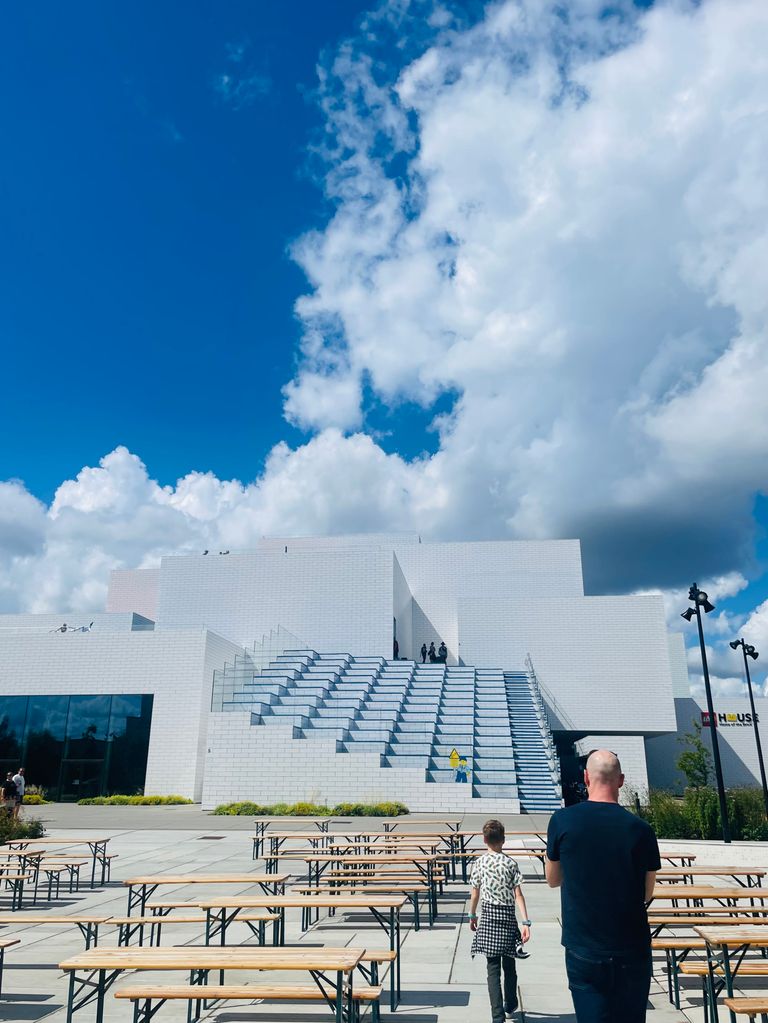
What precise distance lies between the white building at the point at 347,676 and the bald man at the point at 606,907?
2146 cm

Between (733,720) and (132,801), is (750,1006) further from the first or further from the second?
(733,720)

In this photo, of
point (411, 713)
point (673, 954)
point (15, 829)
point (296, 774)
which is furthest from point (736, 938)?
point (411, 713)

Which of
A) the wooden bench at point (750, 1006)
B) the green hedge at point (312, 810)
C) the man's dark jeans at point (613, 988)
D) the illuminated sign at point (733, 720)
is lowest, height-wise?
the wooden bench at point (750, 1006)

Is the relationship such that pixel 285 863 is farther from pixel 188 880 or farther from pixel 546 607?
pixel 546 607

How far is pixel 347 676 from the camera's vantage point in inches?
1332

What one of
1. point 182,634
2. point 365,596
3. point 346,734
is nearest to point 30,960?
point 346,734

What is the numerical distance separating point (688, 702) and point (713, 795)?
86.2 feet

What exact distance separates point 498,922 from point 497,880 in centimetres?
28

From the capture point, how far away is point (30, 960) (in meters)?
7.69

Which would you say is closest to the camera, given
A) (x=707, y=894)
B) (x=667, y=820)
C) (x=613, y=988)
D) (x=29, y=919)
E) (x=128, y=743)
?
(x=613, y=988)

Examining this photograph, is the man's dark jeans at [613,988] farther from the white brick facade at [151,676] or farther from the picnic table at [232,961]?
the white brick facade at [151,676]

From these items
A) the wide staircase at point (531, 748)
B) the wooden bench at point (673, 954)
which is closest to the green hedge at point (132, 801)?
the wide staircase at point (531, 748)

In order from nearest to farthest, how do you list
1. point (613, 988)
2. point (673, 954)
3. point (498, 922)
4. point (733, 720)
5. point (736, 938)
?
point (613, 988), point (736, 938), point (498, 922), point (673, 954), point (733, 720)

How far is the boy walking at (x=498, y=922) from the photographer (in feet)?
18.2
